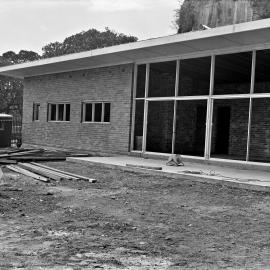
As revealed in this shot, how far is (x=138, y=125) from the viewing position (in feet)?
55.4

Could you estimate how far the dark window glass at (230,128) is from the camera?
1978 centimetres

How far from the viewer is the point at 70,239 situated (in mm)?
5219

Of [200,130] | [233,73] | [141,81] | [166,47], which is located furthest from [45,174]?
[200,130]

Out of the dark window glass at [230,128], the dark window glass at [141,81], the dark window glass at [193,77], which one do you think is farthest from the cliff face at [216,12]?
the dark window glass at [141,81]

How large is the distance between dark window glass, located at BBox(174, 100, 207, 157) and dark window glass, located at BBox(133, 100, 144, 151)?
11.0ft

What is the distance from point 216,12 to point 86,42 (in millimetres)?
25287

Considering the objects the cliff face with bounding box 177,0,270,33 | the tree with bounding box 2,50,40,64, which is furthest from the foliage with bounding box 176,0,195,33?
the tree with bounding box 2,50,40,64

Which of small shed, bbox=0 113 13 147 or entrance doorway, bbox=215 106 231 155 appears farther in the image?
small shed, bbox=0 113 13 147

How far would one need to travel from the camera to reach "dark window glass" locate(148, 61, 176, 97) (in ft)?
55.2

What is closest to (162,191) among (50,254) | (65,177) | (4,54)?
(65,177)

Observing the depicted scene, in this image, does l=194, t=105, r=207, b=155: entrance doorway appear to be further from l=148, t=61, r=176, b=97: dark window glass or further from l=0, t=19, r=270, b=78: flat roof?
l=0, t=19, r=270, b=78: flat roof

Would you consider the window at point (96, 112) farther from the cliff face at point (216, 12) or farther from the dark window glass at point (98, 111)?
the cliff face at point (216, 12)

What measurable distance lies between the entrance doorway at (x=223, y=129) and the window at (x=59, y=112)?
292 inches

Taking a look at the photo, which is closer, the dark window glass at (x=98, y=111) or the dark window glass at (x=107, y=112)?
the dark window glass at (x=107, y=112)
